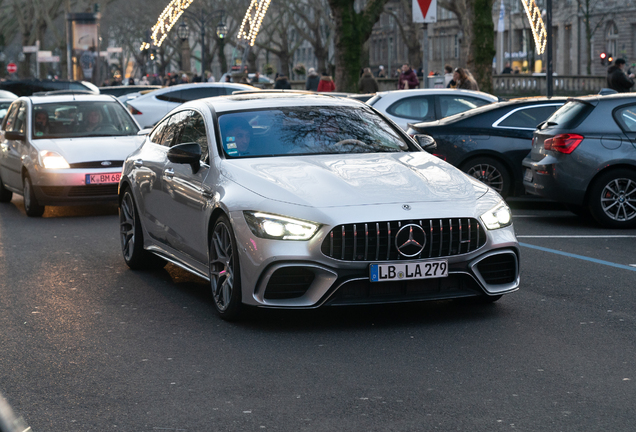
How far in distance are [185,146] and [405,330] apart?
2.09 m

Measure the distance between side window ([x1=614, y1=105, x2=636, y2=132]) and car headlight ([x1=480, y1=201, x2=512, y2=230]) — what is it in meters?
5.38

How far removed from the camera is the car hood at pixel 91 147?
13.3m

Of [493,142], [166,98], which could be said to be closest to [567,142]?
[493,142]

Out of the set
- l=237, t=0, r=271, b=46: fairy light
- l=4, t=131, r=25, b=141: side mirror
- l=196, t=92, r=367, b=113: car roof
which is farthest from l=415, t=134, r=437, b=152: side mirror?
l=237, t=0, r=271, b=46: fairy light

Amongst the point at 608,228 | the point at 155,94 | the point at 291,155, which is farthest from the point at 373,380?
the point at 155,94

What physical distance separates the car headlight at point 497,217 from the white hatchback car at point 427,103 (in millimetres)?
10212

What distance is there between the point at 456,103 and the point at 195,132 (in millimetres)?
9690

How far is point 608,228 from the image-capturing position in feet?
38.1

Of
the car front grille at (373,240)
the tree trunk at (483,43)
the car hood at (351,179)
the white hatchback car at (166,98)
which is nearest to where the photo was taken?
the car front grille at (373,240)

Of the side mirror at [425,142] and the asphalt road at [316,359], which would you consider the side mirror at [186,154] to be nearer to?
the asphalt road at [316,359]

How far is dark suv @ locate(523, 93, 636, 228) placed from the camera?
11.5 meters

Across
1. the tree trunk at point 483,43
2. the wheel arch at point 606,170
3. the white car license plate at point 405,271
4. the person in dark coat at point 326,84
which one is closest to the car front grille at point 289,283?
the white car license plate at point 405,271

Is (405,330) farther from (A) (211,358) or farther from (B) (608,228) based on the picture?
(B) (608,228)

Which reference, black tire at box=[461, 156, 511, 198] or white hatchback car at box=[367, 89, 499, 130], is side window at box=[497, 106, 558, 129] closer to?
black tire at box=[461, 156, 511, 198]
